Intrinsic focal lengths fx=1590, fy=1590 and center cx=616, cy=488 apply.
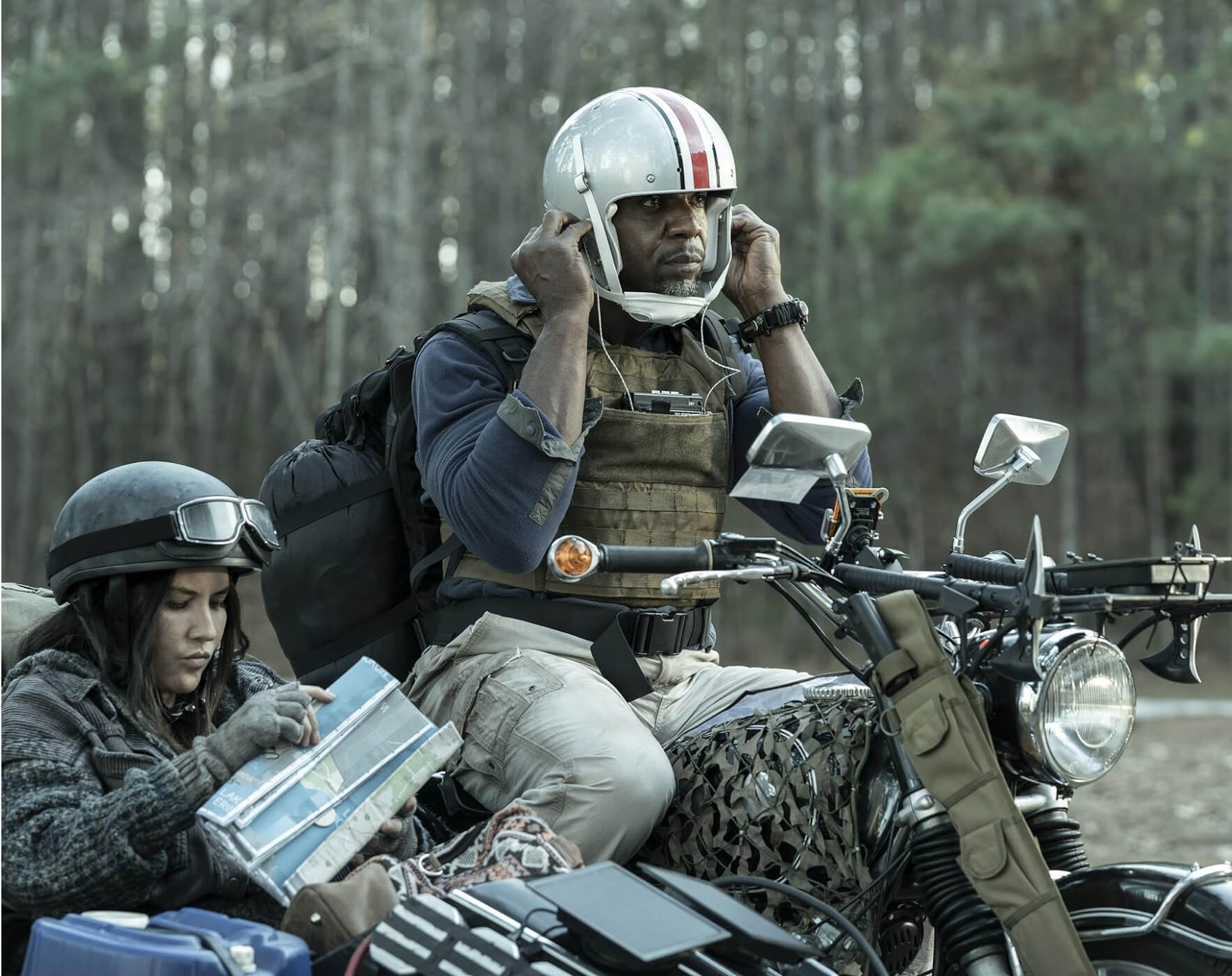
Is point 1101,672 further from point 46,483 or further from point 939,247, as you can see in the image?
point 46,483

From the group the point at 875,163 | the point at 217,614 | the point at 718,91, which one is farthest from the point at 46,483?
the point at 217,614

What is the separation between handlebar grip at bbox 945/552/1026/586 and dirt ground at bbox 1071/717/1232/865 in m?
5.31

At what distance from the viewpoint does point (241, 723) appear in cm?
276

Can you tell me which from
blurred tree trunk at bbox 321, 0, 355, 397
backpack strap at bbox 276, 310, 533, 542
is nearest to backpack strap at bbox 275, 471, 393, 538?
backpack strap at bbox 276, 310, 533, 542

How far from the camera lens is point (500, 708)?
3.24m

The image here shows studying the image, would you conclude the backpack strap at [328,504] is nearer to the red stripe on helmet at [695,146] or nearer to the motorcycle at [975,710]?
the red stripe on helmet at [695,146]

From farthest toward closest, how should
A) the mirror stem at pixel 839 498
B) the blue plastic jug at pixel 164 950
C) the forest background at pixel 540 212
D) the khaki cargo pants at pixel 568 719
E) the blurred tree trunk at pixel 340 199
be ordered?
1. the blurred tree trunk at pixel 340 199
2. the forest background at pixel 540 212
3. the khaki cargo pants at pixel 568 719
4. the mirror stem at pixel 839 498
5. the blue plastic jug at pixel 164 950

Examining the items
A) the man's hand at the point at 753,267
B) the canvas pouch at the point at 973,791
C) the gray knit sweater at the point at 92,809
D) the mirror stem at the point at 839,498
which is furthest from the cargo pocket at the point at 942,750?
the man's hand at the point at 753,267

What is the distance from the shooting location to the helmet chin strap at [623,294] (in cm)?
356

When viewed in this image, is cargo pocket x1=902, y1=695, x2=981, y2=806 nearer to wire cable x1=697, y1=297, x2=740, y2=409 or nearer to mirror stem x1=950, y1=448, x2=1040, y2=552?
mirror stem x1=950, y1=448, x2=1040, y2=552

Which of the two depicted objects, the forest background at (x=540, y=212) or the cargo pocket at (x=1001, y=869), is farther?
the forest background at (x=540, y=212)

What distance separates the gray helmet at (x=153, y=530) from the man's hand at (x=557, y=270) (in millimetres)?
768

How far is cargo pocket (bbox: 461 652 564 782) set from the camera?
127 inches

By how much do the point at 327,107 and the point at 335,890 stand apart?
79.8ft
